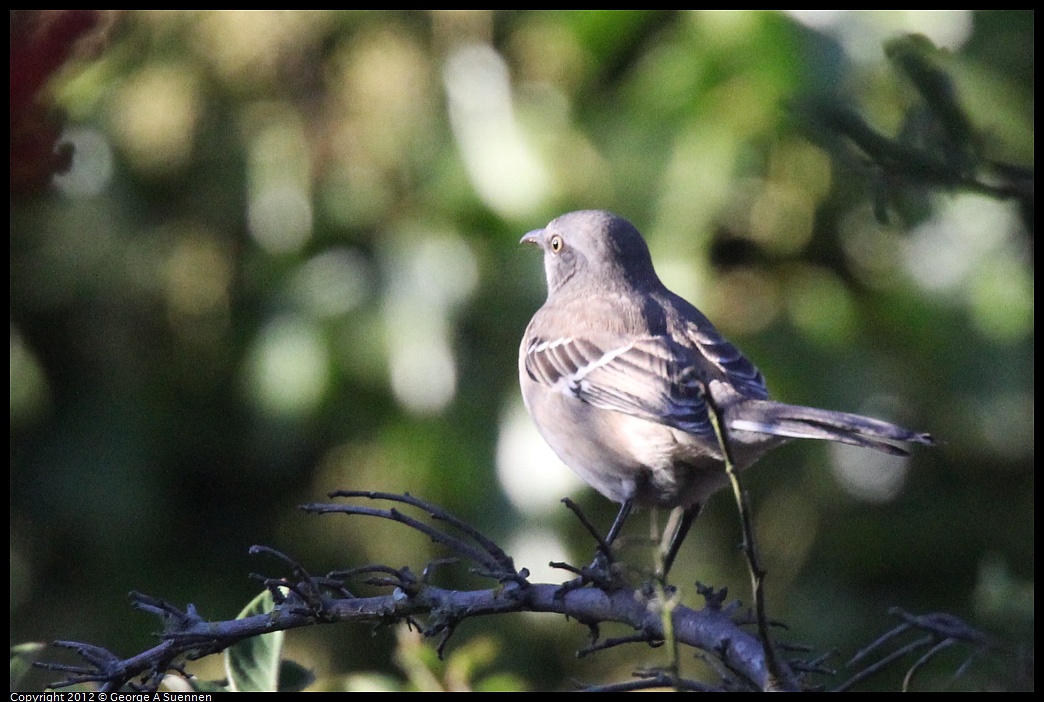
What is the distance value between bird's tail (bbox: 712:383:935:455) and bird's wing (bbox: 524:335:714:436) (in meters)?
0.13

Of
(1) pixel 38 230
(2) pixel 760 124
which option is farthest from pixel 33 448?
(2) pixel 760 124

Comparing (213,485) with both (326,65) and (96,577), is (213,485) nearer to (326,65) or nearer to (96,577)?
Result: (96,577)

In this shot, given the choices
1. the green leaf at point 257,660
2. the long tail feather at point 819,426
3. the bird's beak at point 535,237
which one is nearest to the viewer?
the green leaf at point 257,660

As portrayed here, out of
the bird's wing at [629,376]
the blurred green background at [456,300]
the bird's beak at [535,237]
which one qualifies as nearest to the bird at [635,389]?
the bird's wing at [629,376]

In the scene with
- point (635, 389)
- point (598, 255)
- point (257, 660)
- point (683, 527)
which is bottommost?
point (683, 527)

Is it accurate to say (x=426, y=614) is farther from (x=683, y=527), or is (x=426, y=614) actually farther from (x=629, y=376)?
(x=683, y=527)

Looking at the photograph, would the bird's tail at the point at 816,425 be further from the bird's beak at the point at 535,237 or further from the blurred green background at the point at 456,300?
the blurred green background at the point at 456,300

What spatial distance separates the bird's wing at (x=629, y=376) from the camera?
332 cm

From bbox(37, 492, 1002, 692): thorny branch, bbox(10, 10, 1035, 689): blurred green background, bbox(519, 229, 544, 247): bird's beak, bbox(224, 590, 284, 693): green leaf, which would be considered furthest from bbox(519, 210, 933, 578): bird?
bbox(10, 10, 1035, 689): blurred green background

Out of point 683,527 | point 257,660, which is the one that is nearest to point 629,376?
point 683,527

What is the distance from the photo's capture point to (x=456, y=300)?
6.08 metres

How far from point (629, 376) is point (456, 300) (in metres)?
2.56

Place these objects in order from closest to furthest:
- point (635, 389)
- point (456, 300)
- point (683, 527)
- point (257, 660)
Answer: point (257, 660) → point (635, 389) → point (683, 527) → point (456, 300)

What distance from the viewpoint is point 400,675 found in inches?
237
